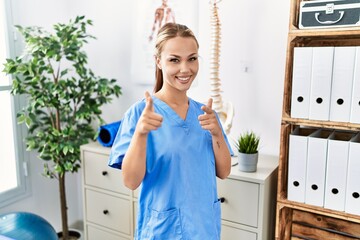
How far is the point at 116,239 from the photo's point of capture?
6.77ft

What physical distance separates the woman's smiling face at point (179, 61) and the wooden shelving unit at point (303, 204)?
0.53 m

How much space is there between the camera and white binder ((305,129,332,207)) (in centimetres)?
143

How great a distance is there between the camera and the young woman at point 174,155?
108cm

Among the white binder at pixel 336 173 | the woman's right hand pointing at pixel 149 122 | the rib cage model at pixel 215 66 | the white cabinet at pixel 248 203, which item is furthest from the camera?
the rib cage model at pixel 215 66

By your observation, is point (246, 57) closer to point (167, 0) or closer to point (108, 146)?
point (167, 0)

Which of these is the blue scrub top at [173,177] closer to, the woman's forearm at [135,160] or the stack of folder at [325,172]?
the woman's forearm at [135,160]

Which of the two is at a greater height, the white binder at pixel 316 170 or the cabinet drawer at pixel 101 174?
the white binder at pixel 316 170

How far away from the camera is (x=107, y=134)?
2.03m

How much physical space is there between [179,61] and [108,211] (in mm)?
1312

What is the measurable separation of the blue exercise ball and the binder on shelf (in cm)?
121

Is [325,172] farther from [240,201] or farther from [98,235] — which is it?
[98,235]

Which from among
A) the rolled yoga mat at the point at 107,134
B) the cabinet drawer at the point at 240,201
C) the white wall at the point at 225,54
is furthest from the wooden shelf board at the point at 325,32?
the rolled yoga mat at the point at 107,134

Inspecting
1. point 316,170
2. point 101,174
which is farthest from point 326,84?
point 101,174

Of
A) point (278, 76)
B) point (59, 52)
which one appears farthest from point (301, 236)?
point (59, 52)
